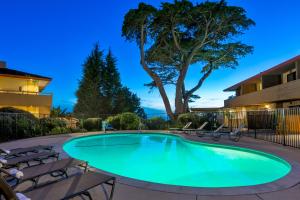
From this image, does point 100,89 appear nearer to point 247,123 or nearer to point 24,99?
point 24,99

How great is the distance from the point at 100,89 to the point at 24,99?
475 inches

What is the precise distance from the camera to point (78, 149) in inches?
430

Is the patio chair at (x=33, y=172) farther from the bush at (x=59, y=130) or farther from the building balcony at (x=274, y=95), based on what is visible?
the building balcony at (x=274, y=95)

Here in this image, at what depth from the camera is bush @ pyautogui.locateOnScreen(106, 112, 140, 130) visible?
1798 cm

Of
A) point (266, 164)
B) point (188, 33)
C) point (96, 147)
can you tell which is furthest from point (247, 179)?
point (188, 33)

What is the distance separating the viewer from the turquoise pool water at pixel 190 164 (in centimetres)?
621

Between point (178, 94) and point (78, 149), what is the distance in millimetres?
13245

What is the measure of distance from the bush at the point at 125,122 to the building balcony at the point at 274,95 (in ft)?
34.9

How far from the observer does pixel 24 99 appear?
22.5 meters

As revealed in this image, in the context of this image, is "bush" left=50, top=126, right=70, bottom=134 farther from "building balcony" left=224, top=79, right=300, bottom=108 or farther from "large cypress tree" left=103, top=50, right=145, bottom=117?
"large cypress tree" left=103, top=50, right=145, bottom=117

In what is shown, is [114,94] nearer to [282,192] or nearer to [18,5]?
[18,5]

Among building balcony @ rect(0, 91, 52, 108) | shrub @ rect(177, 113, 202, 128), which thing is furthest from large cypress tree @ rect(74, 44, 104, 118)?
shrub @ rect(177, 113, 202, 128)

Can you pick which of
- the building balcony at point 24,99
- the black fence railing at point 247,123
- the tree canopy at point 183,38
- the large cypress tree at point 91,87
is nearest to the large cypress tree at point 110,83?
the large cypress tree at point 91,87

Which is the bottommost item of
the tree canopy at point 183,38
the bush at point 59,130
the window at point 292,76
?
the bush at point 59,130
